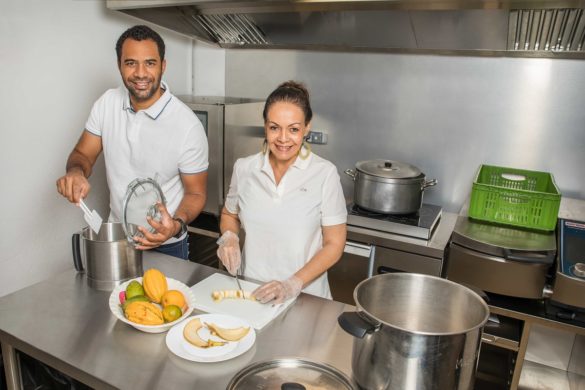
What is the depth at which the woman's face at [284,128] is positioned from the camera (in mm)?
1512

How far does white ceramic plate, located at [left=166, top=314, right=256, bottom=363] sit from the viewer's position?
110 cm

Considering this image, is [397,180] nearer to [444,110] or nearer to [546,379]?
[444,110]

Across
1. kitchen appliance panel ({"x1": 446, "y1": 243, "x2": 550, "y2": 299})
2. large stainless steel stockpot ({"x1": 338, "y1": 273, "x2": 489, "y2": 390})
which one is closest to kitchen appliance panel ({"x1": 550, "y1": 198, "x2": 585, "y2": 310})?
kitchen appliance panel ({"x1": 446, "y1": 243, "x2": 550, "y2": 299})

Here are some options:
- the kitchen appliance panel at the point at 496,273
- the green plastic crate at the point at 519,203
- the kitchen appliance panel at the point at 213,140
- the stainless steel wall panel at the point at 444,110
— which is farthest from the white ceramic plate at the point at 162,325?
the stainless steel wall panel at the point at 444,110

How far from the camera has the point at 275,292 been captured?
1355 mm

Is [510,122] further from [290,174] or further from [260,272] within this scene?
[260,272]

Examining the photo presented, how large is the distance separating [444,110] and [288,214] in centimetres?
145

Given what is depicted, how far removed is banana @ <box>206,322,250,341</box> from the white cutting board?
0.08 meters

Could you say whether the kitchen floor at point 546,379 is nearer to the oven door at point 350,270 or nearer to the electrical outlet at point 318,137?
the oven door at point 350,270

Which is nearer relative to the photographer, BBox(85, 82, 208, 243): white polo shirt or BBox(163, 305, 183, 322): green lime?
BBox(163, 305, 183, 322): green lime

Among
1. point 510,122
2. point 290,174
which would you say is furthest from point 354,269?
point 510,122

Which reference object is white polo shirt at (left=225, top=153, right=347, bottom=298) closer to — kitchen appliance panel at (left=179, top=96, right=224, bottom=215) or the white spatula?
the white spatula

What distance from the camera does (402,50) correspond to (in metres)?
2.65

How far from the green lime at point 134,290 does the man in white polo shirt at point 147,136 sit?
42cm
